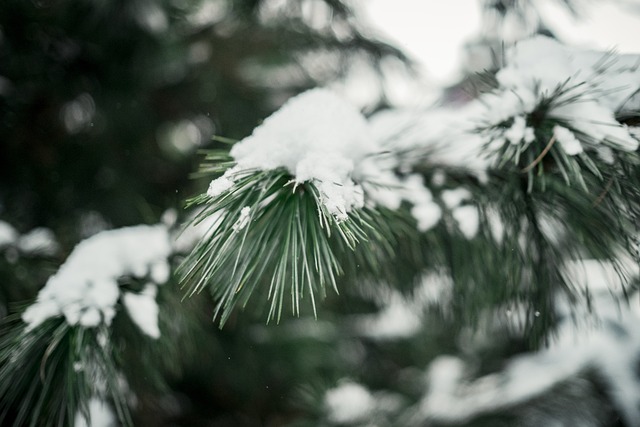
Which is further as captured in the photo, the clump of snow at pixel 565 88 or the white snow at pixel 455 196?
the white snow at pixel 455 196

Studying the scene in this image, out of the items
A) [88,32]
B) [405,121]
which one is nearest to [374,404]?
[405,121]

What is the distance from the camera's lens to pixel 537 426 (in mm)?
1032

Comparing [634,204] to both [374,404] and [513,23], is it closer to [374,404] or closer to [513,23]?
[513,23]

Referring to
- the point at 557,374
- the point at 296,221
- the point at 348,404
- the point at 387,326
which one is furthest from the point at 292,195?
the point at 387,326

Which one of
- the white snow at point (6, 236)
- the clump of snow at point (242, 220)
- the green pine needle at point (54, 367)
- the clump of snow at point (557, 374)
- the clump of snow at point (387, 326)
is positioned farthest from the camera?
the clump of snow at point (387, 326)

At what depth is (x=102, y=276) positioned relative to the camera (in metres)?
0.54

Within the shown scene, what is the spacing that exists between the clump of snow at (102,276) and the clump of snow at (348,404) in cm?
62

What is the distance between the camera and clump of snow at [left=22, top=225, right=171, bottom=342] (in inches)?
19.4

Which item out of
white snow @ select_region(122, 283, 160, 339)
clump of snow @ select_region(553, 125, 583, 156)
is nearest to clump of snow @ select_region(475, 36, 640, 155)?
clump of snow @ select_region(553, 125, 583, 156)

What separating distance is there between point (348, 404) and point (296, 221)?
Result: 81 cm

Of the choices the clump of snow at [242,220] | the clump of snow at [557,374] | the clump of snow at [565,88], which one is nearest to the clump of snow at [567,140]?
the clump of snow at [565,88]

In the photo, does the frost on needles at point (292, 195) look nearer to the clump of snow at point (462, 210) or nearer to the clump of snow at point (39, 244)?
the clump of snow at point (462, 210)

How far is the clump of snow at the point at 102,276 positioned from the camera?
0.49m

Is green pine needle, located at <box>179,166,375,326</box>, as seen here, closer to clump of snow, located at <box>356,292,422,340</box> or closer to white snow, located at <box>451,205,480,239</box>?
white snow, located at <box>451,205,480,239</box>
